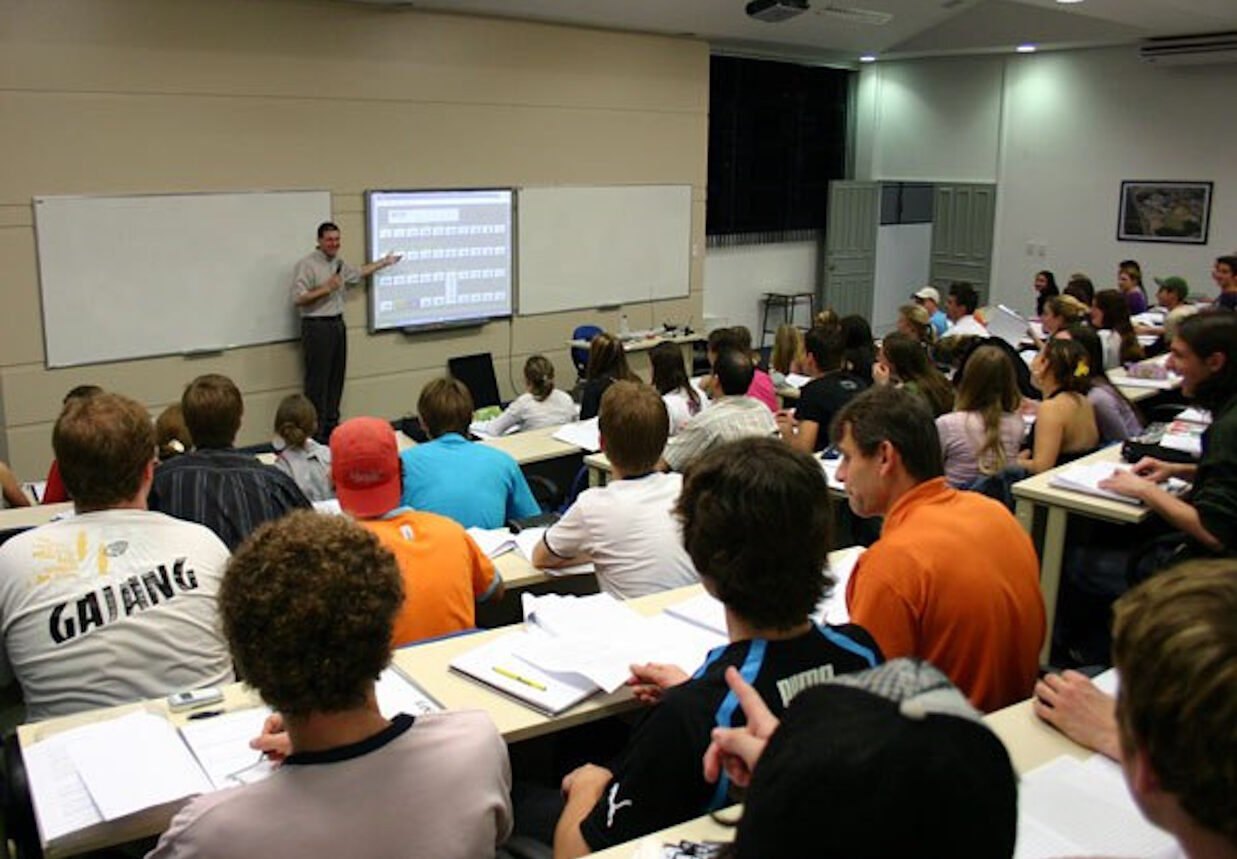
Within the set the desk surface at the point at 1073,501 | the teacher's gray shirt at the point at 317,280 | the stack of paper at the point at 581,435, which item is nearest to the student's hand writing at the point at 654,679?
the desk surface at the point at 1073,501

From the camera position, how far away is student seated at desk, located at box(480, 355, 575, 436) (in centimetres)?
606

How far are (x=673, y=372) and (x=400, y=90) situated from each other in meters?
3.97

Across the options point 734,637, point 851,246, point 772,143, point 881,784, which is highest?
point 772,143

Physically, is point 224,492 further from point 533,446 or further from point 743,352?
point 743,352

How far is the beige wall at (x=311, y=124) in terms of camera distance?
6.57 m

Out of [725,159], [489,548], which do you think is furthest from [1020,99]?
[489,548]

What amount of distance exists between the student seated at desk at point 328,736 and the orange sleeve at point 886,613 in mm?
998

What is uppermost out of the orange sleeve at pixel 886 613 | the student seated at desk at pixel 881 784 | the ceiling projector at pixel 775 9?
the ceiling projector at pixel 775 9

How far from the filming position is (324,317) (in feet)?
25.5

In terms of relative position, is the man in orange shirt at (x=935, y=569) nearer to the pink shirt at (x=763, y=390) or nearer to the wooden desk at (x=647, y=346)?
the pink shirt at (x=763, y=390)

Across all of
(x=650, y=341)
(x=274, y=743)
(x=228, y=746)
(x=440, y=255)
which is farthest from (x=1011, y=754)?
(x=650, y=341)

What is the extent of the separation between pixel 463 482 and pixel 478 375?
198 inches

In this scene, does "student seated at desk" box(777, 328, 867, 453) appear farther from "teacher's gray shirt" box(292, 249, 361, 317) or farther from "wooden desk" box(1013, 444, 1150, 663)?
"teacher's gray shirt" box(292, 249, 361, 317)

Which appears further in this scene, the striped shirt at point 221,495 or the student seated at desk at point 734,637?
the striped shirt at point 221,495
